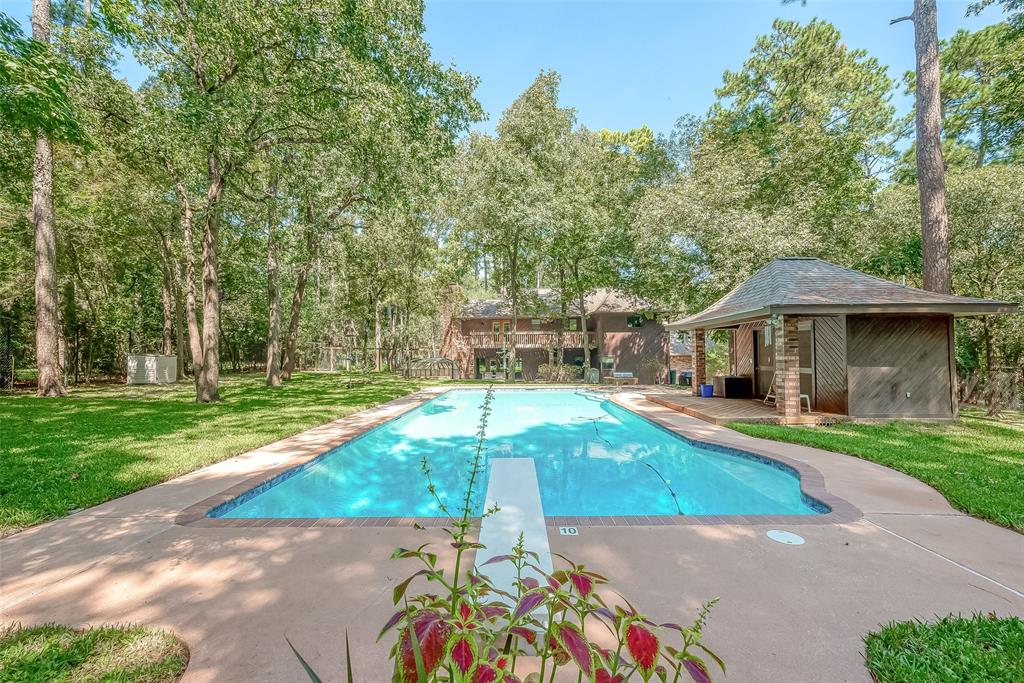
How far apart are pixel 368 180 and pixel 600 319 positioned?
46.3ft

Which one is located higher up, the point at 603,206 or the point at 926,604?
the point at 603,206

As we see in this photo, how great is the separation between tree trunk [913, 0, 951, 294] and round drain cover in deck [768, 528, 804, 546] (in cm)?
961

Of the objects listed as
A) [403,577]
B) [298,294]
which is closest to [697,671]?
[403,577]

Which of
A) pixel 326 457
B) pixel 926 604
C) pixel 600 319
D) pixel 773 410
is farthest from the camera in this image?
pixel 600 319

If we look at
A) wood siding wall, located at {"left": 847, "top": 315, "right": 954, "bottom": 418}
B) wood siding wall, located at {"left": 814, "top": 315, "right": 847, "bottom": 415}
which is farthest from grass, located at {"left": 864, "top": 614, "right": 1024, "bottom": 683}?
wood siding wall, located at {"left": 814, "top": 315, "right": 847, "bottom": 415}

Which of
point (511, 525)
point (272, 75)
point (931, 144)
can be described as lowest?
point (511, 525)

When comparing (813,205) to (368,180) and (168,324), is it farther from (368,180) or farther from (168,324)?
(168,324)

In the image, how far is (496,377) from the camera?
76.8 feet

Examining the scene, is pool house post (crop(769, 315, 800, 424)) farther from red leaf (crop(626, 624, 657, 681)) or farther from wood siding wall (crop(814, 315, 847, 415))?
red leaf (crop(626, 624, 657, 681))

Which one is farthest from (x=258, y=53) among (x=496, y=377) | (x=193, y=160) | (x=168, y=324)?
(x=496, y=377)

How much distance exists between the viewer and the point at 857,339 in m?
9.12

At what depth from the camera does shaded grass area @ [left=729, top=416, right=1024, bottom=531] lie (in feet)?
13.4

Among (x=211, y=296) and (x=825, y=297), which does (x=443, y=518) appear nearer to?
(x=825, y=297)

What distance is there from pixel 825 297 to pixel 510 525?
27.9ft
